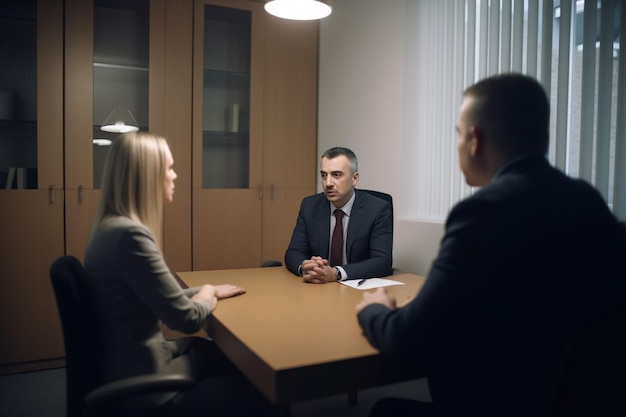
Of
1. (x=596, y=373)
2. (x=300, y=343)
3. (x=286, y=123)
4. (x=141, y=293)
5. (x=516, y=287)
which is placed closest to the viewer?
(x=596, y=373)

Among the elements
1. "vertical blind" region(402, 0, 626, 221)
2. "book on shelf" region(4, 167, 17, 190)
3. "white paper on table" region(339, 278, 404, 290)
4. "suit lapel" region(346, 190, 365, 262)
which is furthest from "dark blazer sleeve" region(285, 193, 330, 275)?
"book on shelf" region(4, 167, 17, 190)

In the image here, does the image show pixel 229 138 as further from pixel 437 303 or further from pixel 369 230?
pixel 437 303

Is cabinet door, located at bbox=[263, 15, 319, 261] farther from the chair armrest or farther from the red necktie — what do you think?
the chair armrest

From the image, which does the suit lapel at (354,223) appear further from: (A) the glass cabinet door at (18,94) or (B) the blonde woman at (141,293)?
(A) the glass cabinet door at (18,94)

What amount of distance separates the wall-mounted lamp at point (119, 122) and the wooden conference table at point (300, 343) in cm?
208

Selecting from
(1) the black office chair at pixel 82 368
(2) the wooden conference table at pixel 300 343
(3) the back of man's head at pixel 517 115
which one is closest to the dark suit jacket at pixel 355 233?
(2) the wooden conference table at pixel 300 343

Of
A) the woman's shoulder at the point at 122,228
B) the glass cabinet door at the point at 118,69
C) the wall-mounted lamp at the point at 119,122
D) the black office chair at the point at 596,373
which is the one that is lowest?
the black office chair at the point at 596,373

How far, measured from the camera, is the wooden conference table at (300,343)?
1.19 metres

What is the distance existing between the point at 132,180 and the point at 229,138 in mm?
2394

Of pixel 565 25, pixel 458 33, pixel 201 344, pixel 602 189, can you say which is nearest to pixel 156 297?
pixel 201 344

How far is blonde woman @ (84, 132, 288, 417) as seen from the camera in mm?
1472

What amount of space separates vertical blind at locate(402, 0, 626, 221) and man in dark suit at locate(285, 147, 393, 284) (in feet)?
1.49

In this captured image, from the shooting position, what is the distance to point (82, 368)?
139 cm

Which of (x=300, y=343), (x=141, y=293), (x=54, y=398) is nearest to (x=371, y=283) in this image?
(x=300, y=343)
